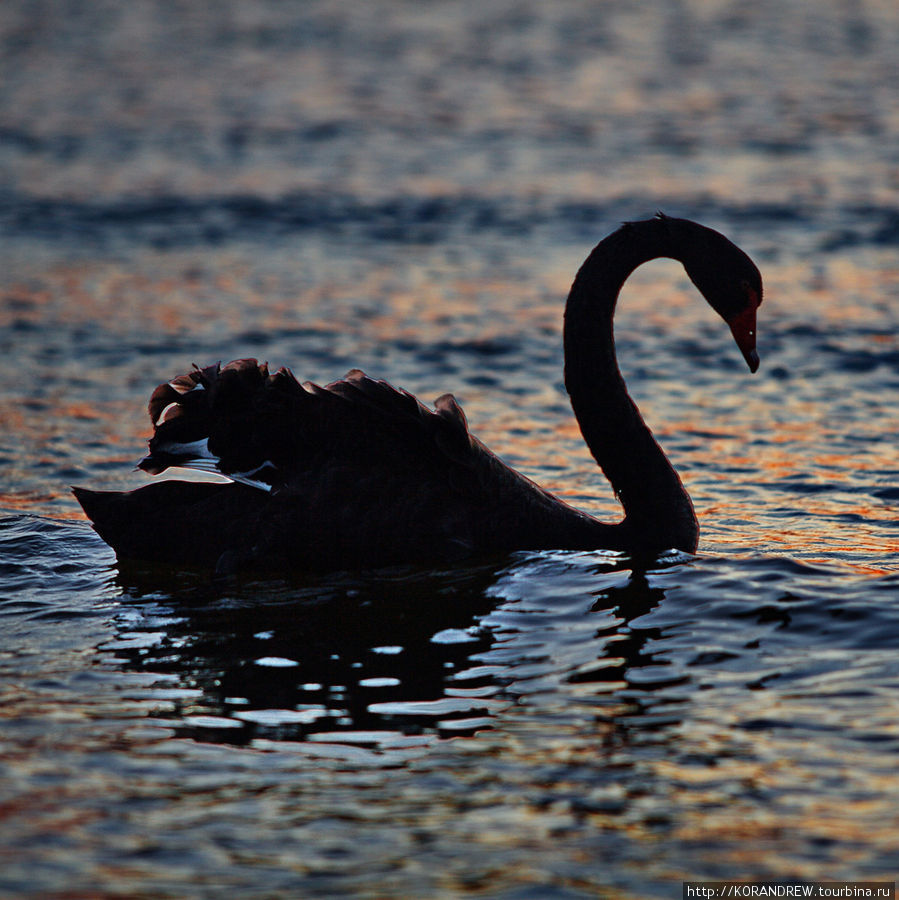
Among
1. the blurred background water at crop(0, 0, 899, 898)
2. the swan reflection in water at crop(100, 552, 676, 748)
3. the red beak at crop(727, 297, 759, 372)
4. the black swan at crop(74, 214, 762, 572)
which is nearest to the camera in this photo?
the blurred background water at crop(0, 0, 899, 898)

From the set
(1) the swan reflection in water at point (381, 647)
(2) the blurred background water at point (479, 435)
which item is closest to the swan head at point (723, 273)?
(2) the blurred background water at point (479, 435)

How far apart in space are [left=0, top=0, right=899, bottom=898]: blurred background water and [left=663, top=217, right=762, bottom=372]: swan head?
1.06 metres

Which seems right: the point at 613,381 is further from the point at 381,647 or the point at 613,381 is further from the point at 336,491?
the point at 381,647

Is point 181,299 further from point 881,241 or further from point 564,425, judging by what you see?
point 881,241

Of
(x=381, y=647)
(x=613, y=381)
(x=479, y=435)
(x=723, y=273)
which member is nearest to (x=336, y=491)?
(x=381, y=647)

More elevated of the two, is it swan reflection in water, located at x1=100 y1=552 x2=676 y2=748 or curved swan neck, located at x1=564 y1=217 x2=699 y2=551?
curved swan neck, located at x1=564 y1=217 x2=699 y2=551

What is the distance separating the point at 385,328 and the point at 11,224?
4936 millimetres

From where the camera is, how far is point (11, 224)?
14.2m

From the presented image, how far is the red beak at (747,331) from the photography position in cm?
663

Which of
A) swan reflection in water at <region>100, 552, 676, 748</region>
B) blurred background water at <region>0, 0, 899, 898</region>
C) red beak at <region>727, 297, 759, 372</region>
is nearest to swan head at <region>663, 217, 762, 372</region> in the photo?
red beak at <region>727, 297, 759, 372</region>

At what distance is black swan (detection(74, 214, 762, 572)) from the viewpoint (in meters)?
6.11

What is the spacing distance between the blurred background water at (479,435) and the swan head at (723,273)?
1.06 metres

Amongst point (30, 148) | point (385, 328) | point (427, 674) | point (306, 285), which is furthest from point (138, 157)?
point (427, 674)

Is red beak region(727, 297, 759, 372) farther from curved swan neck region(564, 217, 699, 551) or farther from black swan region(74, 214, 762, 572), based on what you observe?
curved swan neck region(564, 217, 699, 551)
